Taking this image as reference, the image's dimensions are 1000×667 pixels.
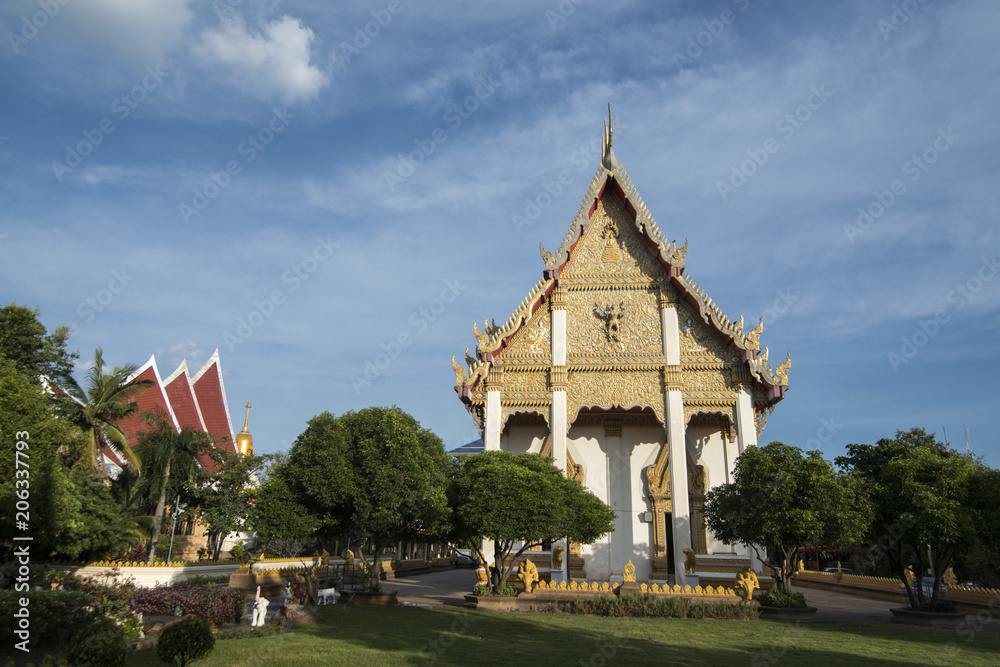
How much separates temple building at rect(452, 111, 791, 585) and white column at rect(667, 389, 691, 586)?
3 cm

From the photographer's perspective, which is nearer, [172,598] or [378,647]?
[378,647]

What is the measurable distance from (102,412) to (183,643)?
16.7 metres

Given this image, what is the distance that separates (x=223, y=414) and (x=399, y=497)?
109 ft

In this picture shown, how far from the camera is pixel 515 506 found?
14.4 meters

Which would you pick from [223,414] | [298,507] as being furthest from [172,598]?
[223,414]

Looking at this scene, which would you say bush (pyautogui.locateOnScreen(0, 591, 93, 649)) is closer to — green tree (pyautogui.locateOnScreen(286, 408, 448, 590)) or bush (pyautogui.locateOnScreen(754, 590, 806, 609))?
green tree (pyautogui.locateOnScreen(286, 408, 448, 590))

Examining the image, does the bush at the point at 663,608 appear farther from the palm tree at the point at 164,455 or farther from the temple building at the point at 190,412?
the temple building at the point at 190,412

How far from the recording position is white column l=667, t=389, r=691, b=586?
17.5 metres

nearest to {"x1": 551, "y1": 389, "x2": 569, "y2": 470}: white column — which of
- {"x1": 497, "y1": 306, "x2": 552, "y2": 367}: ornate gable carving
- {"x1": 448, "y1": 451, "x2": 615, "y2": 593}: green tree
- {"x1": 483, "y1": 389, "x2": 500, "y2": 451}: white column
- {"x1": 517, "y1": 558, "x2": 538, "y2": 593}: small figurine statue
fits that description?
{"x1": 497, "y1": 306, "x2": 552, "y2": 367}: ornate gable carving

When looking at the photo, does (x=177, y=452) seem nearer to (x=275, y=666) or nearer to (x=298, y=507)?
(x=298, y=507)

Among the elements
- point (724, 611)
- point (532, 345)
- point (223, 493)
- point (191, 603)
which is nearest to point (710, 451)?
point (532, 345)

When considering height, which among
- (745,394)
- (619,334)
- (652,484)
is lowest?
(652,484)

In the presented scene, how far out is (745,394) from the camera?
18688mm

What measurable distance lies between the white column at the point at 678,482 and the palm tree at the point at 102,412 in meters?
16.8
